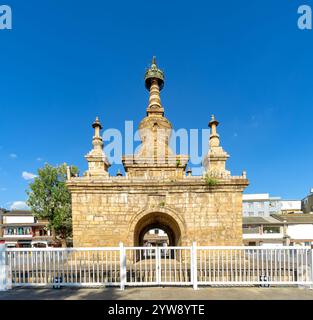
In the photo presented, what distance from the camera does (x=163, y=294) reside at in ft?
19.3

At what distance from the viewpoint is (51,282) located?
22.3ft

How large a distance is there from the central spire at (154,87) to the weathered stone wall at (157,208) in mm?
7837

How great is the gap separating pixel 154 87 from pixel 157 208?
1126 centimetres

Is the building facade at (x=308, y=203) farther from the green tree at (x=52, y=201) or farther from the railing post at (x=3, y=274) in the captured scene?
the railing post at (x=3, y=274)

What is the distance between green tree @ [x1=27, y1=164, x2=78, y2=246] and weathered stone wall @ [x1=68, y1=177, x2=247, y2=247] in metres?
12.0

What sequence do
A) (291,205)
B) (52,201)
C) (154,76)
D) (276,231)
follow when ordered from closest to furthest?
(154,76) → (52,201) → (276,231) → (291,205)

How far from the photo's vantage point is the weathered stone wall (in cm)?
1114

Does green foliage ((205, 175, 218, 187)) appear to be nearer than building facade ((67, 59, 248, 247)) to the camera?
No

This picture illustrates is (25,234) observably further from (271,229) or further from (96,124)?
(271,229)

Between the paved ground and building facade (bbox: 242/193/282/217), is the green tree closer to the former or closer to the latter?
the paved ground

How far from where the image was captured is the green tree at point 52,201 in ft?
71.3

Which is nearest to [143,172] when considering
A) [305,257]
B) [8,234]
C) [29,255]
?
[29,255]

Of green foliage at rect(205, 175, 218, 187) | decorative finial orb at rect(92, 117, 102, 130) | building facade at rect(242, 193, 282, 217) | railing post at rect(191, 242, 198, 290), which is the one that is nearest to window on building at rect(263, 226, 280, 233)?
building facade at rect(242, 193, 282, 217)

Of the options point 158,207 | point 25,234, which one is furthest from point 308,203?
point 25,234
